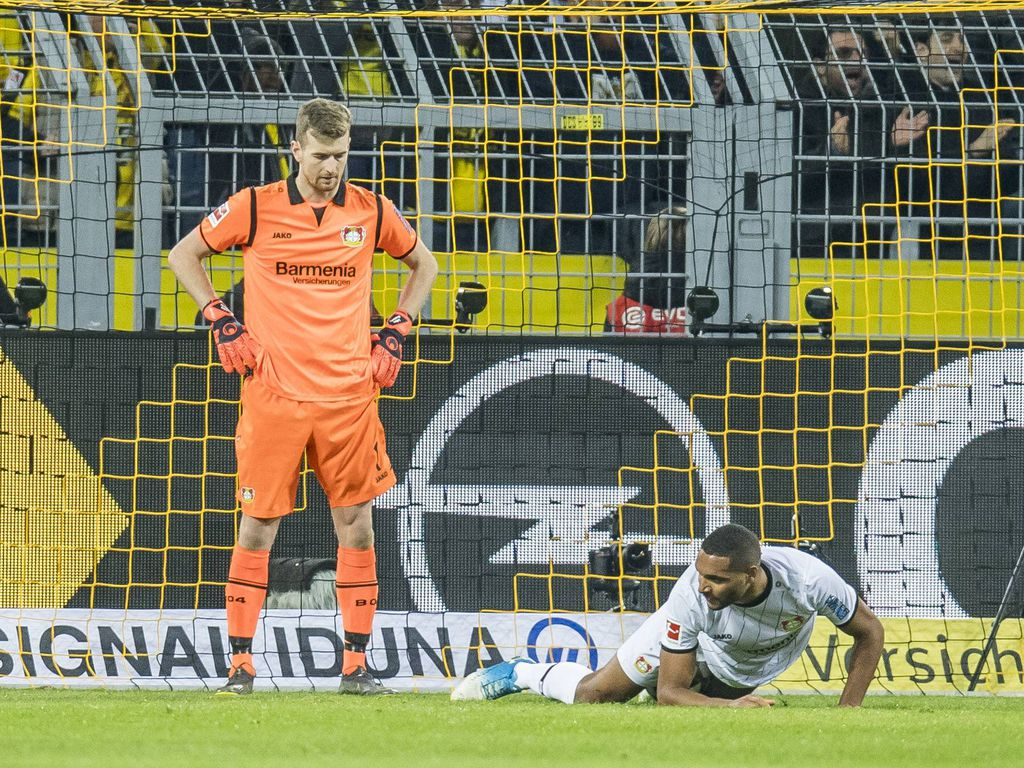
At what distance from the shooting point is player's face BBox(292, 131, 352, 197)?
230 inches

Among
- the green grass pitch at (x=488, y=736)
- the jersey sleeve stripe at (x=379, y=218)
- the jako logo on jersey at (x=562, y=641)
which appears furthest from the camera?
the jako logo on jersey at (x=562, y=641)

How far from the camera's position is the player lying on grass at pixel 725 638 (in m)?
5.50

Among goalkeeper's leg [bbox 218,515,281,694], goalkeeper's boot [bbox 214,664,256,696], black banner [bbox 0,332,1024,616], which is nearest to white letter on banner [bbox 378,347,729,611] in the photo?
black banner [bbox 0,332,1024,616]

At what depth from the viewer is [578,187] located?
781cm

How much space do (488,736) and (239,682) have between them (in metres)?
1.63

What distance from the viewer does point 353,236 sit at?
609 centimetres

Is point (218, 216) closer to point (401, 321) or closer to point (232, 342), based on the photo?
point (232, 342)

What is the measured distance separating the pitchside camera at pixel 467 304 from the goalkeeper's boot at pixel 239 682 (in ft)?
6.14

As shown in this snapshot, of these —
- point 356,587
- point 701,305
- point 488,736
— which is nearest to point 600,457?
point 701,305

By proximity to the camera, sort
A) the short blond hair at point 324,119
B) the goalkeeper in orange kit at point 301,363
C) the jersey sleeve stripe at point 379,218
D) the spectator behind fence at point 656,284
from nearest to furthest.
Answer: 1. the short blond hair at point 324,119
2. the goalkeeper in orange kit at point 301,363
3. the jersey sleeve stripe at point 379,218
4. the spectator behind fence at point 656,284

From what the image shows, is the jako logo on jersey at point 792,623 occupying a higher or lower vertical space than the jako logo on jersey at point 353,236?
lower

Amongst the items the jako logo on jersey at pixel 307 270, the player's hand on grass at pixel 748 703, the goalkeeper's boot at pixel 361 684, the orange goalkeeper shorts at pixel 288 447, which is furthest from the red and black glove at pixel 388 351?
the player's hand on grass at pixel 748 703

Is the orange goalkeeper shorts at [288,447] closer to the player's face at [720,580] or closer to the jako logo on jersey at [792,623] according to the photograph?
the player's face at [720,580]

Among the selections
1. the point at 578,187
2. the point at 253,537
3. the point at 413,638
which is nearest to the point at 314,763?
the point at 253,537
